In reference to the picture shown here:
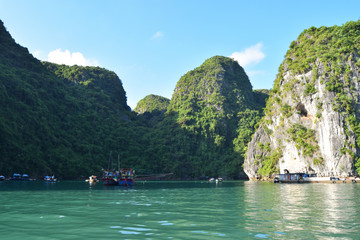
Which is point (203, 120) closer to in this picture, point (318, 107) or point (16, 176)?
point (318, 107)

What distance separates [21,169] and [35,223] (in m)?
83.0

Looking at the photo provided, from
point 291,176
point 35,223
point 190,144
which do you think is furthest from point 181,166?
point 35,223

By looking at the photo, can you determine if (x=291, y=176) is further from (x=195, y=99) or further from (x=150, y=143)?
(x=195, y=99)

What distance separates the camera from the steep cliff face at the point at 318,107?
6950cm

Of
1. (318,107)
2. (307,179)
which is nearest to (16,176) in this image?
(307,179)

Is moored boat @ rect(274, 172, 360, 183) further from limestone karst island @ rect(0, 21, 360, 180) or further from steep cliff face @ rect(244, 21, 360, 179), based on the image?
steep cliff face @ rect(244, 21, 360, 179)

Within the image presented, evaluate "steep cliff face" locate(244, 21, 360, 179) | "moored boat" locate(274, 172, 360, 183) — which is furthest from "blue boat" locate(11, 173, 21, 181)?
"steep cliff face" locate(244, 21, 360, 179)

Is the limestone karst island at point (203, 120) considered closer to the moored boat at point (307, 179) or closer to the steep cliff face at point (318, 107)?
the steep cliff face at point (318, 107)

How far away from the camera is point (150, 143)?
148 m

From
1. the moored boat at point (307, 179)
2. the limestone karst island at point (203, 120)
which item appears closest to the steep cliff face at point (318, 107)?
the limestone karst island at point (203, 120)

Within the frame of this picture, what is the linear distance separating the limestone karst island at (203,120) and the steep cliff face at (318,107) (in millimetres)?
267

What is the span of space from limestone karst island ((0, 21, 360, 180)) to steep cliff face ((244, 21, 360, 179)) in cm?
27

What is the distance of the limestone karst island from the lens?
245ft

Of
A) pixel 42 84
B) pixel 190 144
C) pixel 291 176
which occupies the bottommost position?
pixel 291 176
